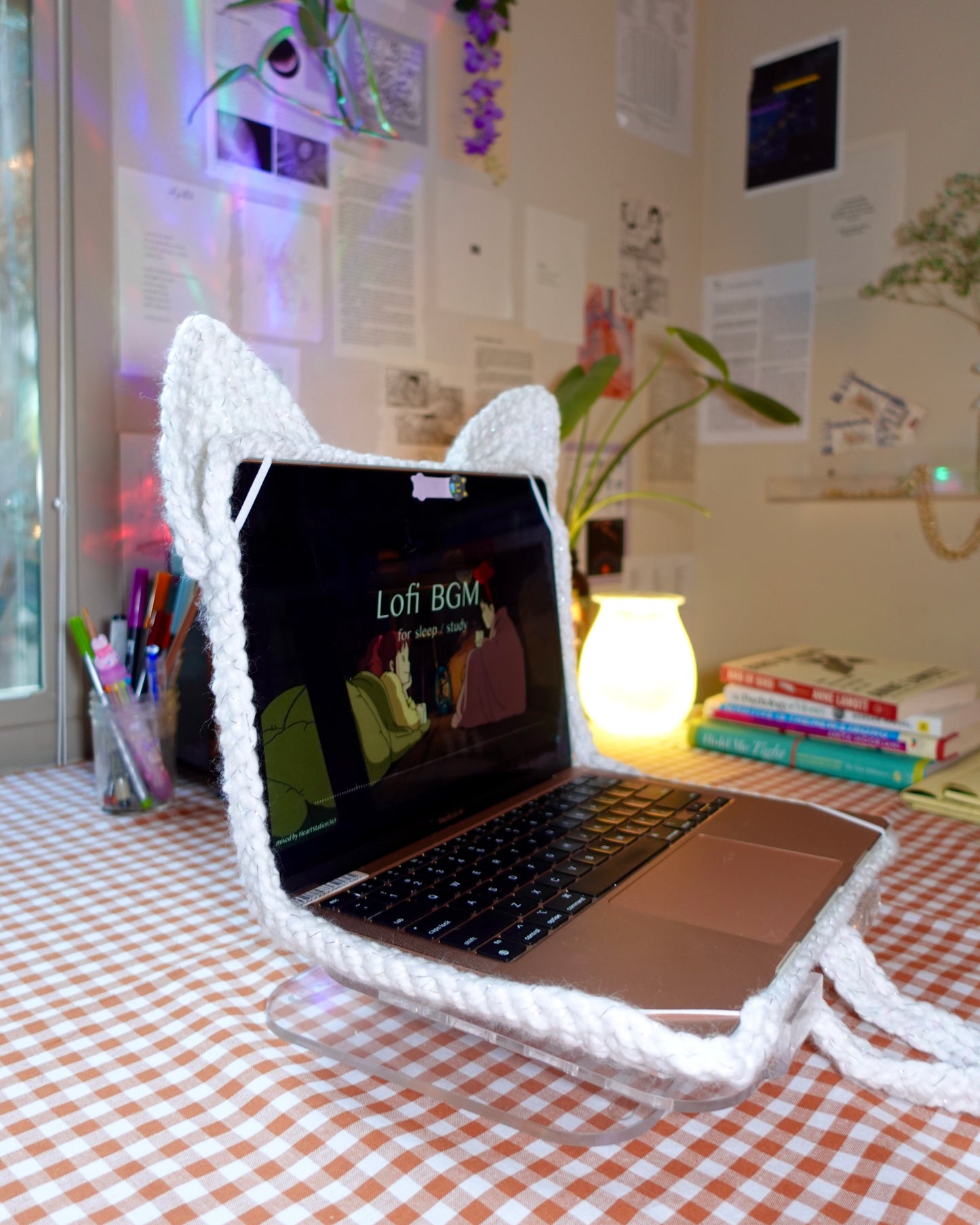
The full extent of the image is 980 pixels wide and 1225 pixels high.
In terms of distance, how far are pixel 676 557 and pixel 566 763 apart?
99 centimetres

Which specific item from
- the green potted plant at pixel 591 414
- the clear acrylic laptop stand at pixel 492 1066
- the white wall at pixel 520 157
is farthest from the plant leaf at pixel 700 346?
the clear acrylic laptop stand at pixel 492 1066

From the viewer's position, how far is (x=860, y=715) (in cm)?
90

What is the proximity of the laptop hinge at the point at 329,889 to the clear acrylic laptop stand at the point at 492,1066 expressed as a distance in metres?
0.04

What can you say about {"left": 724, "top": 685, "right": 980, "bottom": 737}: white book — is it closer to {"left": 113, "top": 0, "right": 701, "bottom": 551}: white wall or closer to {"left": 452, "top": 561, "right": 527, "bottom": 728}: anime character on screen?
{"left": 452, "top": 561, "right": 527, "bottom": 728}: anime character on screen

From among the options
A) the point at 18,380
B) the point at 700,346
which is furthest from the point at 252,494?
the point at 700,346

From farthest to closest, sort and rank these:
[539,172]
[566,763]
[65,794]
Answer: [539,172], [65,794], [566,763]

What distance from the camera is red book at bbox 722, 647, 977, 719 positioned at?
2.89 ft

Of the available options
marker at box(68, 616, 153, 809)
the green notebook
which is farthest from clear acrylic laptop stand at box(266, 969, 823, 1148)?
the green notebook

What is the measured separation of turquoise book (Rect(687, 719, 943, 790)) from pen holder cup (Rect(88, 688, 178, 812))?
0.54 metres

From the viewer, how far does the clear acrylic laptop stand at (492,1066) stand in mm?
355

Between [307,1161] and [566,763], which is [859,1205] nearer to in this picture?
[307,1161]

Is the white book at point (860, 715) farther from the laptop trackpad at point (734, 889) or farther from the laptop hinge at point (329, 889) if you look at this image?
the laptop hinge at point (329, 889)

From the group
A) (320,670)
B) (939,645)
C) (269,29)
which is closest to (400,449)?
(269,29)

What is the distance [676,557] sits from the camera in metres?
1.62
